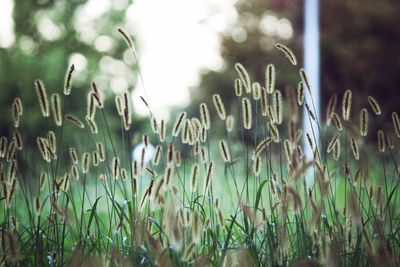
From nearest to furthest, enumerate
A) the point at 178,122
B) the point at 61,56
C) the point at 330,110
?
the point at 178,122
the point at 330,110
the point at 61,56

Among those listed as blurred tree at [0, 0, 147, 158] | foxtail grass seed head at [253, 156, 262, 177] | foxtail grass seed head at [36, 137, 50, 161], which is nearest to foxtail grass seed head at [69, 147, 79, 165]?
foxtail grass seed head at [36, 137, 50, 161]

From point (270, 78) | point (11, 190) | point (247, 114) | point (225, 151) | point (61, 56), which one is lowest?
point (11, 190)

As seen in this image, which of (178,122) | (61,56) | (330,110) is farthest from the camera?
(61,56)

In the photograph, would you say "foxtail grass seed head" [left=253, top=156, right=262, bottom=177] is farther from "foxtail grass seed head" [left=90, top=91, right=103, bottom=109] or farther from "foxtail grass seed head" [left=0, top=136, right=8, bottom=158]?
"foxtail grass seed head" [left=0, top=136, right=8, bottom=158]

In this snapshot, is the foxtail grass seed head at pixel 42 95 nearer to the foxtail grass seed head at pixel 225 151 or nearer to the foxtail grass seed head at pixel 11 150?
the foxtail grass seed head at pixel 11 150

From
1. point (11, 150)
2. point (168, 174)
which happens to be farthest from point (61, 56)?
point (168, 174)

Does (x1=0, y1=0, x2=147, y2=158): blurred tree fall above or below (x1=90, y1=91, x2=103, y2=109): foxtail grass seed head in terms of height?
above

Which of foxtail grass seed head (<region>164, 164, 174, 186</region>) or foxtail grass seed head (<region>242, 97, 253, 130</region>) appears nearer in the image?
foxtail grass seed head (<region>164, 164, 174, 186</region>)

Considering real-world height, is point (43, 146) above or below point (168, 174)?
above

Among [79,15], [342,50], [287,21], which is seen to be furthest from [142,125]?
[342,50]

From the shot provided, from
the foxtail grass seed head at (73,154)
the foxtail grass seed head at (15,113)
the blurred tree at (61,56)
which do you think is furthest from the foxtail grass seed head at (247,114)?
the blurred tree at (61,56)

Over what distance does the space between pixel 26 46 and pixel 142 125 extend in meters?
2.55

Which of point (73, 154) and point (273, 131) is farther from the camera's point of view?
point (73, 154)

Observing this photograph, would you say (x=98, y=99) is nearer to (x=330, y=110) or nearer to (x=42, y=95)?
(x=42, y=95)
